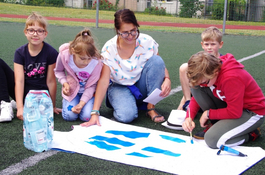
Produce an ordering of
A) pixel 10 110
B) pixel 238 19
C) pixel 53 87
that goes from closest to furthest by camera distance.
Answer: pixel 10 110 < pixel 53 87 < pixel 238 19

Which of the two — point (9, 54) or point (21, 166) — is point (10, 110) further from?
point (9, 54)

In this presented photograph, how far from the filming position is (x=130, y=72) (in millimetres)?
3295

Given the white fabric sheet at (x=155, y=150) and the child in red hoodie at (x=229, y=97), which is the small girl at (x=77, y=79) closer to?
the white fabric sheet at (x=155, y=150)

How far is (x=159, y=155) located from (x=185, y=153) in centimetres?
20

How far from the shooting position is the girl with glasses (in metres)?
3.09

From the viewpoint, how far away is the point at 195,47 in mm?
8219

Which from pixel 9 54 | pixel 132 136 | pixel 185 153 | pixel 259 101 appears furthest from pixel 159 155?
pixel 9 54

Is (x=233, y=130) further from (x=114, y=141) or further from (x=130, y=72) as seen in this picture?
(x=130, y=72)

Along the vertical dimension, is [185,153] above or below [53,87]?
below

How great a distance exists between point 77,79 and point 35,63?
1.48ft

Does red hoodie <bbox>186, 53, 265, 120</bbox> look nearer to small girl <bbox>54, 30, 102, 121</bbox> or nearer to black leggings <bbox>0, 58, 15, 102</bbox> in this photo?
small girl <bbox>54, 30, 102, 121</bbox>

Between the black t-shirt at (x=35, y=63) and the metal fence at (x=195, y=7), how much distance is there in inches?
660

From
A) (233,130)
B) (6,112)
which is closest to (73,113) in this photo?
(6,112)

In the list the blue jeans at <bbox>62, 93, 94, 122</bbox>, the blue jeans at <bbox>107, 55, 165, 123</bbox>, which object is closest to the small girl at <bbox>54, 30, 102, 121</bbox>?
the blue jeans at <bbox>62, 93, 94, 122</bbox>
